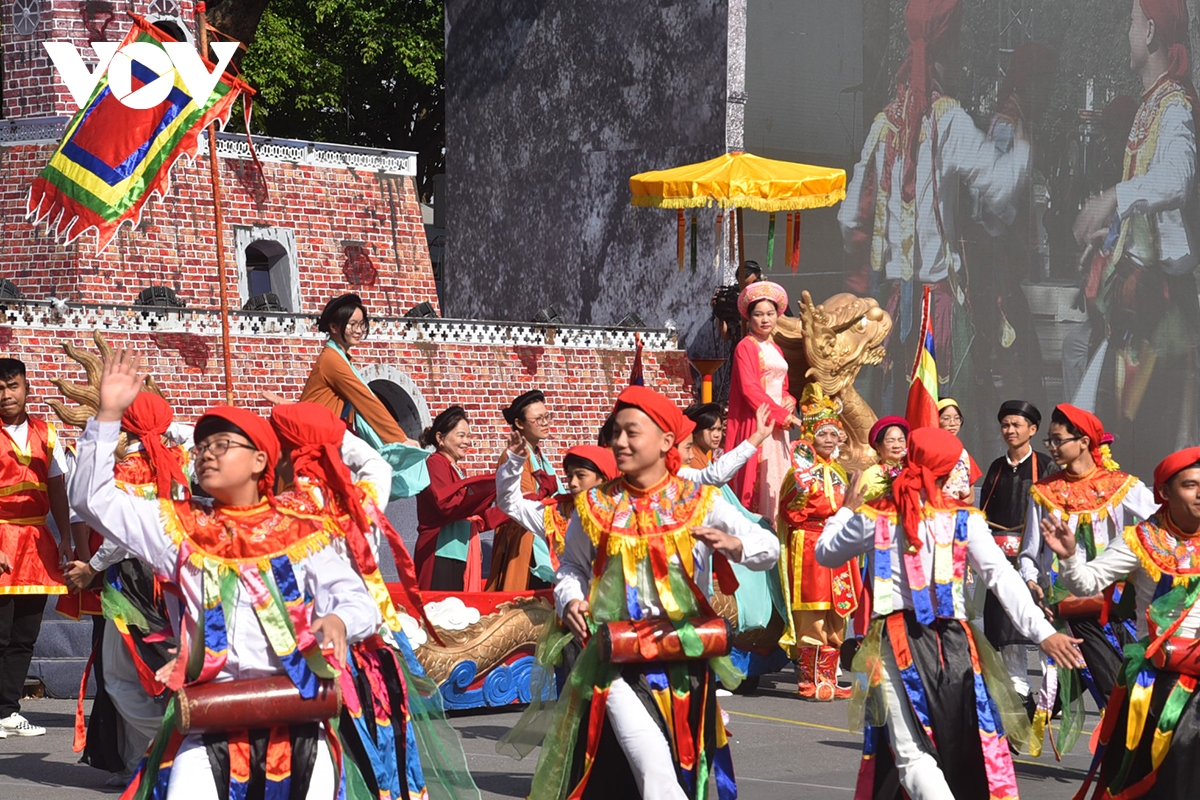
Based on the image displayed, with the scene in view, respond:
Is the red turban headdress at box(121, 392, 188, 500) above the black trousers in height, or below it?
above

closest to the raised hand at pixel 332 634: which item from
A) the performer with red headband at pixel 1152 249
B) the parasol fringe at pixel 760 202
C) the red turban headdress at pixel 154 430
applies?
the red turban headdress at pixel 154 430

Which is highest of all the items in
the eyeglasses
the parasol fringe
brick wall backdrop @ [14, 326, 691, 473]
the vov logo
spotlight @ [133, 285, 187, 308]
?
the vov logo

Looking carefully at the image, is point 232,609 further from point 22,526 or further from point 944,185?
point 944,185

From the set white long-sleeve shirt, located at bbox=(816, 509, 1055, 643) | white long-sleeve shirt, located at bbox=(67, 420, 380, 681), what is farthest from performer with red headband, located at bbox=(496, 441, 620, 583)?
white long-sleeve shirt, located at bbox=(67, 420, 380, 681)

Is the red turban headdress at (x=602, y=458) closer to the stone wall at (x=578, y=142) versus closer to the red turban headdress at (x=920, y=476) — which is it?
the red turban headdress at (x=920, y=476)

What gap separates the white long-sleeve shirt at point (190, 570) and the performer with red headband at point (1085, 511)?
417 centimetres

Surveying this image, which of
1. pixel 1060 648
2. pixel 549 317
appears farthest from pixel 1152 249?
pixel 1060 648

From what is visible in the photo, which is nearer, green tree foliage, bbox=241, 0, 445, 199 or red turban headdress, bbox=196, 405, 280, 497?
red turban headdress, bbox=196, 405, 280, 497

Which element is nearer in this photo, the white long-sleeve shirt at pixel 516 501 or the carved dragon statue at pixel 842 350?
the white long-sleeve shirt at pixel 516 501

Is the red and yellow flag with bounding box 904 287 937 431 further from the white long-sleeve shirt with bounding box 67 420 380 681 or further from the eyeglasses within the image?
the eyeglasses

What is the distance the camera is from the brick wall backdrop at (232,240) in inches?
1196

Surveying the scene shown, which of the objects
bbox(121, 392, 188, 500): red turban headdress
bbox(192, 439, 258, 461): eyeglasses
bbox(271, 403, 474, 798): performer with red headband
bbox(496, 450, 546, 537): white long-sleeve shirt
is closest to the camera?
bbox(192, 439, 258, 461): eyeglasses

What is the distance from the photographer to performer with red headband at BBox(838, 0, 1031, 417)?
71.3ft

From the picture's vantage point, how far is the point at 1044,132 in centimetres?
2167
